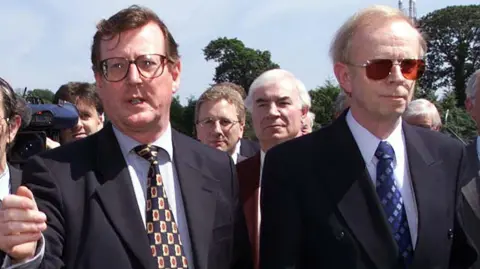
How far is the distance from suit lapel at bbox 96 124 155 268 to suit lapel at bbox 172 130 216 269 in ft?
0.70

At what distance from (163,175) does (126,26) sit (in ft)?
2.13

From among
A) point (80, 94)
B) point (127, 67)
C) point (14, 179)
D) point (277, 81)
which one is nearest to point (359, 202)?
point (127, 67)

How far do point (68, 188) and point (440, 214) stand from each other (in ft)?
5.10

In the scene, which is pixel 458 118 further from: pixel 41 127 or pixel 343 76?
pixel 343 76

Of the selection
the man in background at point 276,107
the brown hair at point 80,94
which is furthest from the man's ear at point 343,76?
the brown hair at point 80,94

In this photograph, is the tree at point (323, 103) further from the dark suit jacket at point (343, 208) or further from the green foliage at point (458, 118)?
the dark suit jacket at point (343, 208)

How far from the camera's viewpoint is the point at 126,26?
257cm

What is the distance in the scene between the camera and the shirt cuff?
206 cm

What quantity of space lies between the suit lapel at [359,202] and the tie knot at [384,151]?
82 mm

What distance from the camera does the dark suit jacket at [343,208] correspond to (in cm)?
257

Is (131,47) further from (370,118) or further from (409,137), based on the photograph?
(409,137)

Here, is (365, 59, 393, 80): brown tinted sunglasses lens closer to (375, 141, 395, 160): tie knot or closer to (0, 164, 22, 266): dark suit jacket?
(375, 141, 395, 160): tie knot

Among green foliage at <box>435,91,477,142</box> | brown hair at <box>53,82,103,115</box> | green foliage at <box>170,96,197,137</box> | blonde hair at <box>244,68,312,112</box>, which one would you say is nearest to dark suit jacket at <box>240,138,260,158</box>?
brown hair at <box>53,82,103,115</box>

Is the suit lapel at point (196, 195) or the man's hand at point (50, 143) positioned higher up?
the man's hand at point (50, 143)
